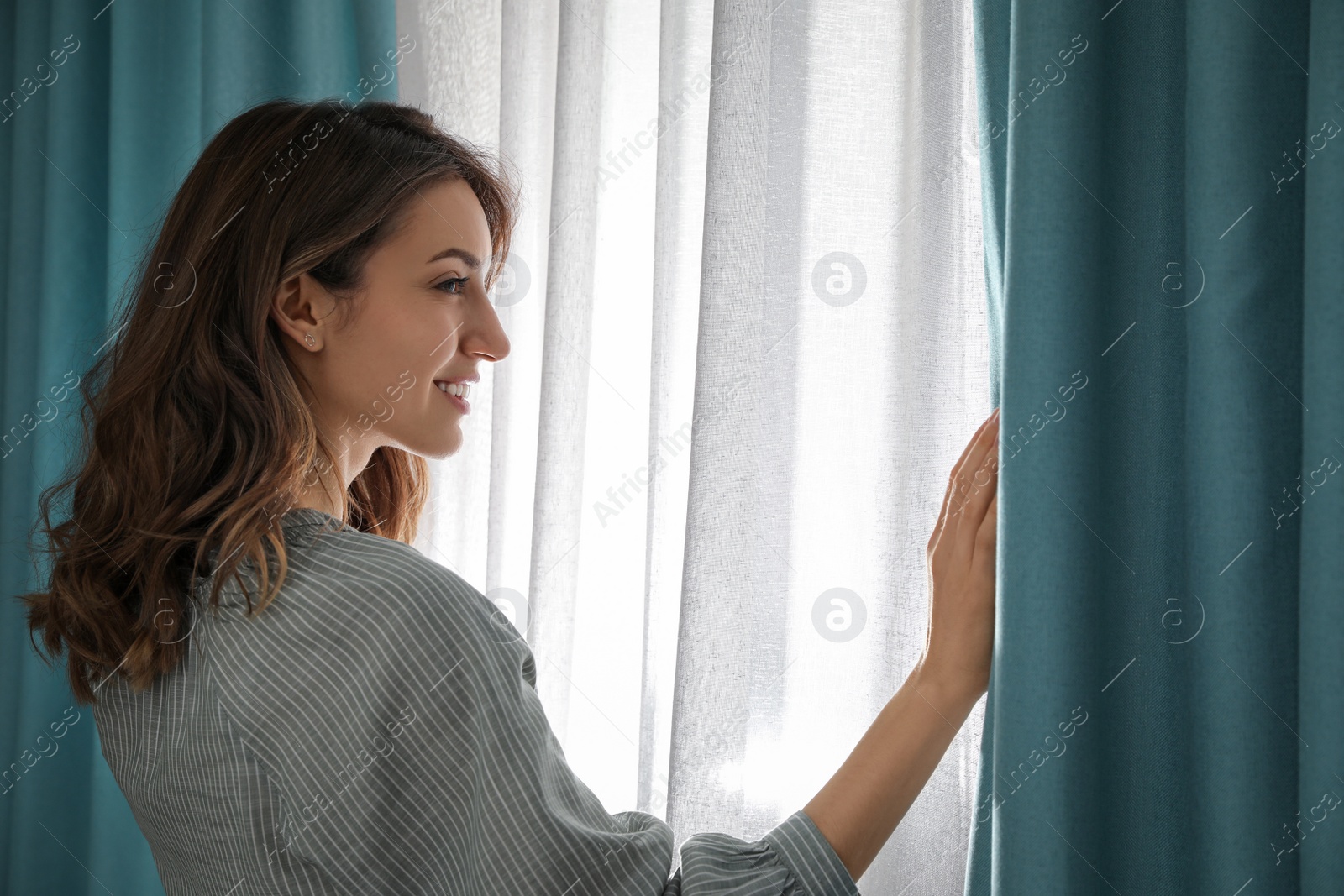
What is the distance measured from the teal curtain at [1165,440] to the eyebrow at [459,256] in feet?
1.68

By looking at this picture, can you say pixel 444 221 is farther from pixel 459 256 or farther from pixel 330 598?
pixel 330 598

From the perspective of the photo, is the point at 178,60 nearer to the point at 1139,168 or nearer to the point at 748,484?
the point at 748,484

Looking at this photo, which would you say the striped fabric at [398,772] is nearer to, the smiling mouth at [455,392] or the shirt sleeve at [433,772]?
the shirt sleeve at [433,772]

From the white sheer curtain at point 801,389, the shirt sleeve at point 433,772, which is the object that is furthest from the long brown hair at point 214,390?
the white sheer curtain at point 801,389

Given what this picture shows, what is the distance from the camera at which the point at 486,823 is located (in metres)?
0.67

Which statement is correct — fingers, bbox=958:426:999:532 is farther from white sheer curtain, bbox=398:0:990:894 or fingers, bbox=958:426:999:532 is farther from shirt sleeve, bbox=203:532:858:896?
shirt sleeve, bbox=203:532:858:896

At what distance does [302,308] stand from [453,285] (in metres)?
0.15

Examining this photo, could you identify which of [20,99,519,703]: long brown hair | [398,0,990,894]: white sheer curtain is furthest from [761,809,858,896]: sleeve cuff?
[20,99,519,703]: long brown hair

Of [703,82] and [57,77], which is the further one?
[57,77]

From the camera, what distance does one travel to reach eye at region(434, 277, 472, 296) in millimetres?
942

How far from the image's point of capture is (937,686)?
0.80 meters

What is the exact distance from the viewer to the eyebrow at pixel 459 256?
924mm

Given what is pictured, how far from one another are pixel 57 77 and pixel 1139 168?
160 cm

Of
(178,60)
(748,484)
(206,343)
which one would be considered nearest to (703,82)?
(748,484)
